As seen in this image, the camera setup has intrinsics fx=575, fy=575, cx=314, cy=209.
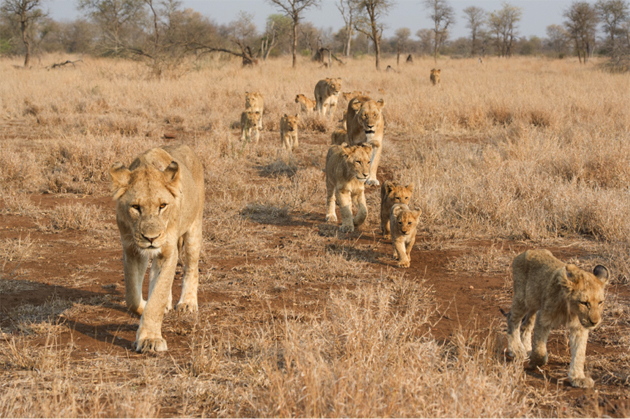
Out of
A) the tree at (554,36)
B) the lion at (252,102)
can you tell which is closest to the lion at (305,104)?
the lion at (252,102)

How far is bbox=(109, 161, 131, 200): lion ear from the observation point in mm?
3603

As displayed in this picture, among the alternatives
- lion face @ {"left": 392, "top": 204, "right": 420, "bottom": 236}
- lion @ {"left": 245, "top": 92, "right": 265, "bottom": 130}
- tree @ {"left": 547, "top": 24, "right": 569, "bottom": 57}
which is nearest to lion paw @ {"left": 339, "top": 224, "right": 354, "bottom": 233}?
lion face @ {"left": 392, "top": 204, "right": 420, "bottom": 236}

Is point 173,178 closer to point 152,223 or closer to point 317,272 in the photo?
point 152,223

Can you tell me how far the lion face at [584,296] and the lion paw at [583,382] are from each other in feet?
1.06

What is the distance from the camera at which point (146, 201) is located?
3.61 meters

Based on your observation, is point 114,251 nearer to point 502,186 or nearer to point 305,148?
point 502,186

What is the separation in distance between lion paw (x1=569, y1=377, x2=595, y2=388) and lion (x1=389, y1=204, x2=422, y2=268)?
2.66m

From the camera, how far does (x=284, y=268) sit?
19.2 feet

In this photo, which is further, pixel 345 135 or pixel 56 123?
pixel 56 123

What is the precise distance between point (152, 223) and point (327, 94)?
13270 mm

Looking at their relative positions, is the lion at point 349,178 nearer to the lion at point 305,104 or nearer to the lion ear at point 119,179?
the lion ear at point 119,179

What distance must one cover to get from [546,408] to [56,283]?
426cm

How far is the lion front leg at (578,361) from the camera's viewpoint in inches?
137


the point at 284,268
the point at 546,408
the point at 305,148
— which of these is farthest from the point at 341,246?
the point at 305,148
